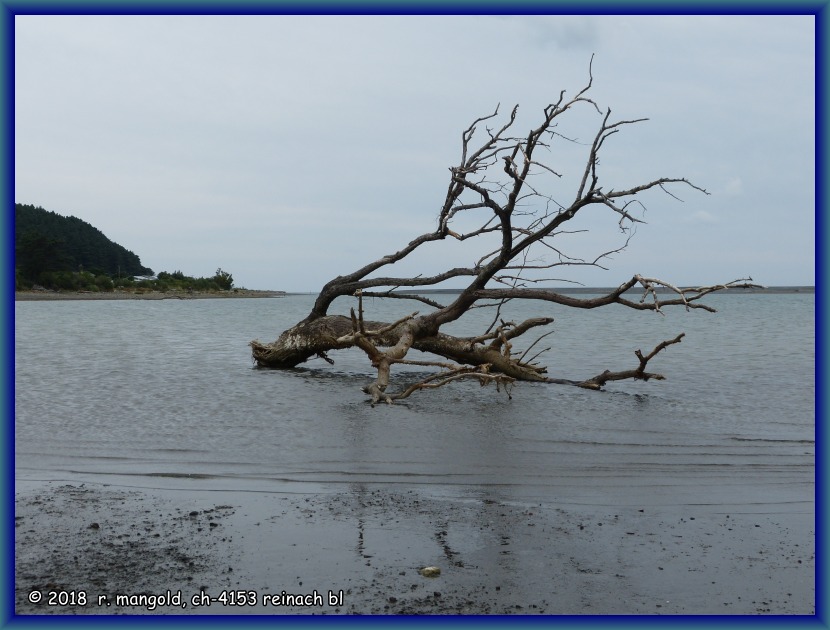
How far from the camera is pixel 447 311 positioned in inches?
608

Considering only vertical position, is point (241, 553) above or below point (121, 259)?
below

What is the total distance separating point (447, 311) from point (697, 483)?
8.11 metres

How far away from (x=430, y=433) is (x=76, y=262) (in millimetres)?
98700

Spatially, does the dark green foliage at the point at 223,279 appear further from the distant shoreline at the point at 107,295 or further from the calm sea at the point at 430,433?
the calm sea at the point at 430,433

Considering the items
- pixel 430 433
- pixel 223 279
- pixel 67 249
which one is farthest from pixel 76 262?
pixel 430 433

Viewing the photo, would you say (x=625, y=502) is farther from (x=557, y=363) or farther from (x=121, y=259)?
(x=121, y=259)

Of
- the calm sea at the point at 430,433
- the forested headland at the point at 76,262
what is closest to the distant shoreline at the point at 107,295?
the forested headland at the point at 76,262

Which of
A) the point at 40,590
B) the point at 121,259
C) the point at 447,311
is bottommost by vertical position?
the point at 40,590

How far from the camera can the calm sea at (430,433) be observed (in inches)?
311

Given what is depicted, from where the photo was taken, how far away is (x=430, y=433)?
34.3 feet

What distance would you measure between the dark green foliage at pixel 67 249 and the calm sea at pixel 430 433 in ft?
208

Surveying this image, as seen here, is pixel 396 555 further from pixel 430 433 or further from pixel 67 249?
pixel 67 249

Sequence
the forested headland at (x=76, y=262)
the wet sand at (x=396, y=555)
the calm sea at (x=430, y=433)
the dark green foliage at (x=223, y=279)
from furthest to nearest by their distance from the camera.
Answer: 1. the dark green foliage at (x=223, y=279)
2. the forested headland at (x=76, y=262)
3. the calm sea at (x=430, y=433)
4. the wet sand at (x=396, y=555)

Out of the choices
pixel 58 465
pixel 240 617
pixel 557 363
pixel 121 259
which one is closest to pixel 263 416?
pixel 58 465
